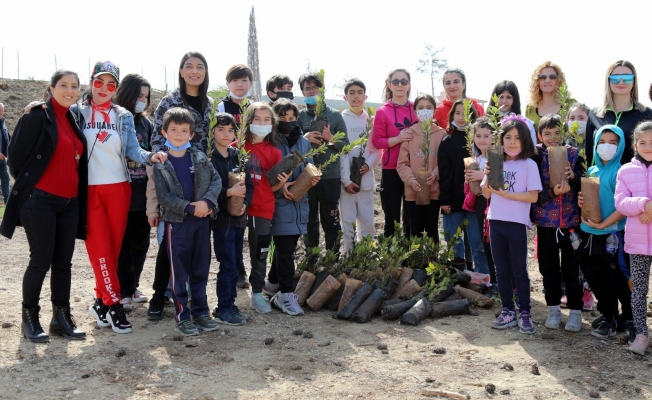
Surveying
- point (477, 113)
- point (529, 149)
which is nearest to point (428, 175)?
point (477, 113)

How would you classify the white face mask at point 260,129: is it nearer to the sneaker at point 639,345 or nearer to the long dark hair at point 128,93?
the long dark hair at point 128,93

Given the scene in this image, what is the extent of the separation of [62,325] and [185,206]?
1388 millimetres

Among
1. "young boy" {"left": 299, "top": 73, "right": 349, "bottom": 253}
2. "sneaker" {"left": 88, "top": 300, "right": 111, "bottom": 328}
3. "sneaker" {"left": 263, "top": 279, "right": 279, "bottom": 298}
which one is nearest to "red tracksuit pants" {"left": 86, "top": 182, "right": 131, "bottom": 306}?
"sneaker" {"left": 88, "top": 300, "right": 111, "bottom": 328}

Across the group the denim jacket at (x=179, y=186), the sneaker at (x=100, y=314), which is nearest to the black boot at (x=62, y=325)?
the sneaker at (x=100, y=314)

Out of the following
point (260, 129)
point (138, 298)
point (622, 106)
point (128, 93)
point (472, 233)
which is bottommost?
point (138, 298)

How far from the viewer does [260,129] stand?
5.98 metres

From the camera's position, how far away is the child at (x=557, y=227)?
5688 mm

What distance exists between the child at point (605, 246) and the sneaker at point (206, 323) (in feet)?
Result: 10.3

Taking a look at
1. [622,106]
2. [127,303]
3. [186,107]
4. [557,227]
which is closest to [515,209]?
[557,227]

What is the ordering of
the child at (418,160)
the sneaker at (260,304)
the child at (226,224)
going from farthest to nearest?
the child at (418,160) → the sneaker at (260,304) → the child at (226,224)

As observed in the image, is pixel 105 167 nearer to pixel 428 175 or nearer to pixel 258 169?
pixel 258 169

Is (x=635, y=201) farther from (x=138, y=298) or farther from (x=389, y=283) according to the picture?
(x=138, y=298)

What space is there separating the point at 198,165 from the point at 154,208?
21.8 inches

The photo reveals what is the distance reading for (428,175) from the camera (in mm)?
7043
